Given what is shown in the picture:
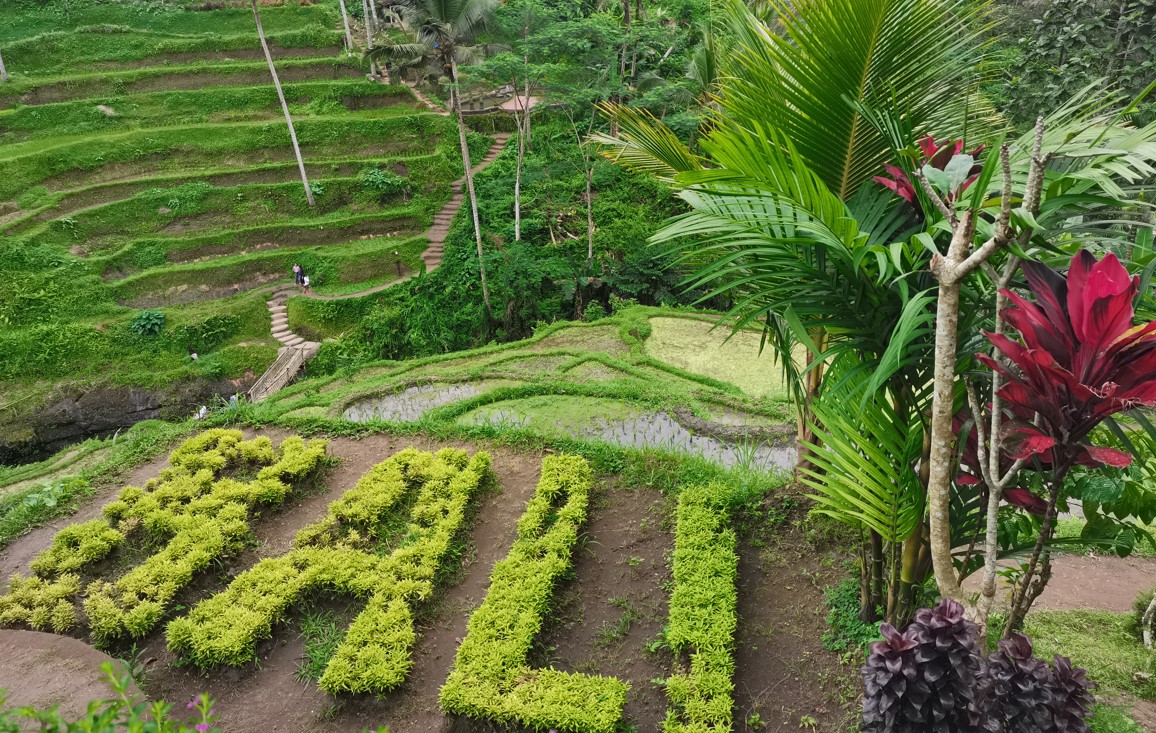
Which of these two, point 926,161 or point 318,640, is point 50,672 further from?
point 926,161

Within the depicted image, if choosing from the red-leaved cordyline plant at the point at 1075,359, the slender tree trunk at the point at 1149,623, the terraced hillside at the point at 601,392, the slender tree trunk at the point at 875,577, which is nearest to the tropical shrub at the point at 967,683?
the red-leaved cordyline plant at the point at 1075,359

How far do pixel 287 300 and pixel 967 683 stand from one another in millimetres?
15119

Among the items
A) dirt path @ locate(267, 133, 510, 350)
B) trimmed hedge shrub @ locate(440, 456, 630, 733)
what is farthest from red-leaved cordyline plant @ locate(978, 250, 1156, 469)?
dirt path @ locate(267, 133, 510, 350)

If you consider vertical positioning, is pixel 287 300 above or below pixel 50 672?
below

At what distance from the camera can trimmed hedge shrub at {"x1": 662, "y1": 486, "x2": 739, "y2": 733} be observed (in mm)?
3516

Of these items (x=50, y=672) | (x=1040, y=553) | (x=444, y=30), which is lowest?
(x=50, y=672)

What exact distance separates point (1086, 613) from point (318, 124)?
63.7 ft

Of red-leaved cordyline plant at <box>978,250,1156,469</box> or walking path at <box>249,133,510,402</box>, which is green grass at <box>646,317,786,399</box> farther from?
red-leaved cordyline plant at <box>978,250,1156,469</box>

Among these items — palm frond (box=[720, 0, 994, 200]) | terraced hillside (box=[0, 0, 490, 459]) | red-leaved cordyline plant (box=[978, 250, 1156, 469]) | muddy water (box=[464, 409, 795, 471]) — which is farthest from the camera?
terraced hillside (box=[0, 0, 490, 459])

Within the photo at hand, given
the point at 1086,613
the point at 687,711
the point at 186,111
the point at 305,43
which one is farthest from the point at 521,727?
the point at 305,43

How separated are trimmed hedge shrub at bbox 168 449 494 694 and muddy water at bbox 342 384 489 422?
325 centimetres

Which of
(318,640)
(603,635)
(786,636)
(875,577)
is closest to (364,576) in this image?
(318,640)

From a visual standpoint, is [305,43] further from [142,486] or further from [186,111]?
[142,486]

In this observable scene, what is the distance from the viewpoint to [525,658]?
13.1ft
